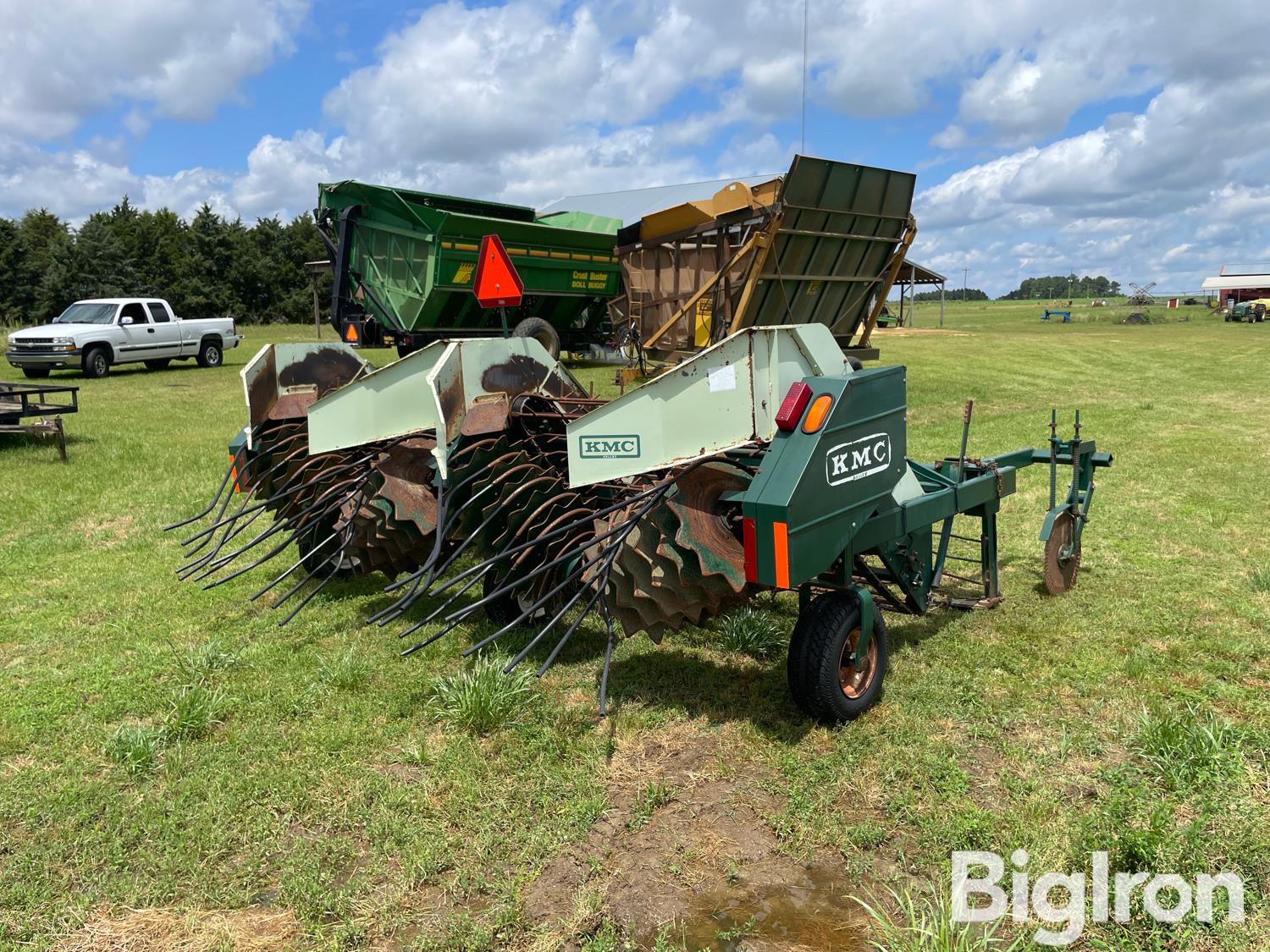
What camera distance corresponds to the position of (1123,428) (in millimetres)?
11930

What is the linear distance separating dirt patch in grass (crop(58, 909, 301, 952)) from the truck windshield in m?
20.6

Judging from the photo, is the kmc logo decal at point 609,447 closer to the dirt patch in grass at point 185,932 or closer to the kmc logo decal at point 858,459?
the kmc logo decal at point 858,459

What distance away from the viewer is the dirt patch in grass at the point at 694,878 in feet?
8.38

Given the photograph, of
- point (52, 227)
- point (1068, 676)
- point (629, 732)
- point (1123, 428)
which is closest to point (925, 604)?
point (1068, 676)

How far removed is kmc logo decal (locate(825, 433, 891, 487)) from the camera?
11.0 feet

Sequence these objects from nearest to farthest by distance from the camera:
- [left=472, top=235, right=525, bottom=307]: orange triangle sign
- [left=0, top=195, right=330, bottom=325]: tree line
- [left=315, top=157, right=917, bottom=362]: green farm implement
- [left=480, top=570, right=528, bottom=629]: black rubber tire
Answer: [left=480, top=570, right=528, bottom=629]: black rubber tire < [left=472, top=235, right=525, bottom=307]: orange triangle sign < [left=315, top=157, right=917, bottom=362]: green farm implement < [left=0, top=195, right=330, bottom=325]: tree line

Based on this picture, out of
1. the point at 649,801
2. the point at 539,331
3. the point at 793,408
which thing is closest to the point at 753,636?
the point at 649,801

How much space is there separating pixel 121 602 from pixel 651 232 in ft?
24.4

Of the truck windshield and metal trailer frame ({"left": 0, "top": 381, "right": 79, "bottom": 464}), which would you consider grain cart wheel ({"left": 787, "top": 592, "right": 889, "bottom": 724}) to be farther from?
the truck windshield

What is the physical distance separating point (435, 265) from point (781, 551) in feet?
38.0

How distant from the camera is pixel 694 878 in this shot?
279 centimetres

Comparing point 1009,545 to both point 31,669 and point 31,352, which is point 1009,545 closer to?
point 31,669

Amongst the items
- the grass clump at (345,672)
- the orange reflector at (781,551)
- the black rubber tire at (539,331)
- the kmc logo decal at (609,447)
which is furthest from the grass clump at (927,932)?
the black rubber tire at (539,331)

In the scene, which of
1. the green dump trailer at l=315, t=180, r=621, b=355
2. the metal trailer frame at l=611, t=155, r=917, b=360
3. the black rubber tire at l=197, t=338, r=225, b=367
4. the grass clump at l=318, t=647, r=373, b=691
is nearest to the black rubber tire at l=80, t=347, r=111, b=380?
the black rubber tire at l=197, t=338, r=225, b=367
